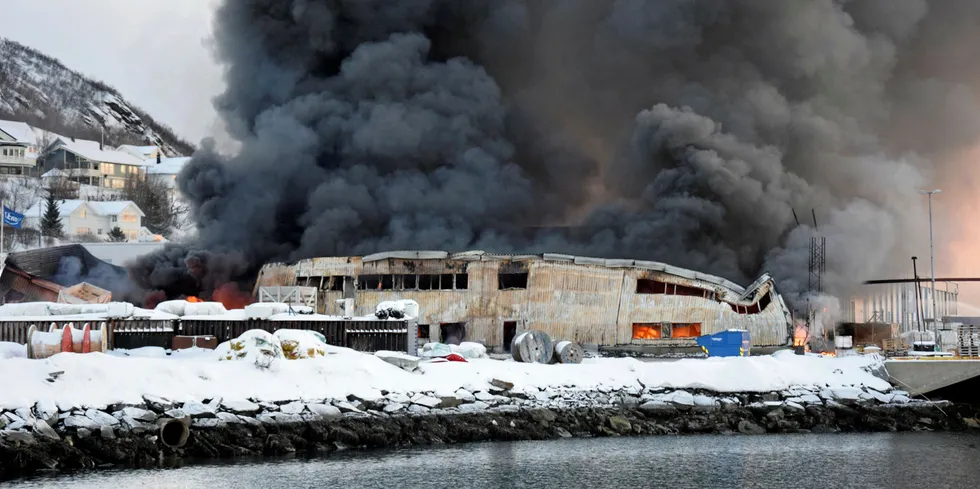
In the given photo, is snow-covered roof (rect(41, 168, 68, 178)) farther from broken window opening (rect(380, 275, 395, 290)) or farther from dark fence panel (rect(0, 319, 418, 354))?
dark fence panel (rect(0, 319, 418, 354))

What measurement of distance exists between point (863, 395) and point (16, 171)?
139271 millimetres

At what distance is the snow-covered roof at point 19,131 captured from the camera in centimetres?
16723

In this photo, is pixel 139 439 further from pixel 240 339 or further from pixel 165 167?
pixel 165 167

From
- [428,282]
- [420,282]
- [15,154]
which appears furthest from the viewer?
[15,154]

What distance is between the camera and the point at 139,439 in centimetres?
3684

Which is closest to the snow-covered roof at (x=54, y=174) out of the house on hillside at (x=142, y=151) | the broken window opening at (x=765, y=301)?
the house on hillside at (x=142, y=151)

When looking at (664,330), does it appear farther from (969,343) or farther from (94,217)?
(94,217)

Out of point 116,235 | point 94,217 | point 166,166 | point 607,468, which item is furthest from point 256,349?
point 166,166

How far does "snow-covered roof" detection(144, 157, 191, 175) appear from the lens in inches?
6882

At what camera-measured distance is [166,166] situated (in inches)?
7052

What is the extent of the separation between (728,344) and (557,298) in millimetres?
10171

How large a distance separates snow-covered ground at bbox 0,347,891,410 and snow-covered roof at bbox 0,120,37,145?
436ft

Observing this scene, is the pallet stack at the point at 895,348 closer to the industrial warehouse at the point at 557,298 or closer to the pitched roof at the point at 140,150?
the industrial warehouse at the point at 557,298

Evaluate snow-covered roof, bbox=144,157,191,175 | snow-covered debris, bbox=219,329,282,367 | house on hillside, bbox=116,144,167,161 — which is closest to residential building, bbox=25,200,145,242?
snow-covered roof, bbox=144,157,191,175
